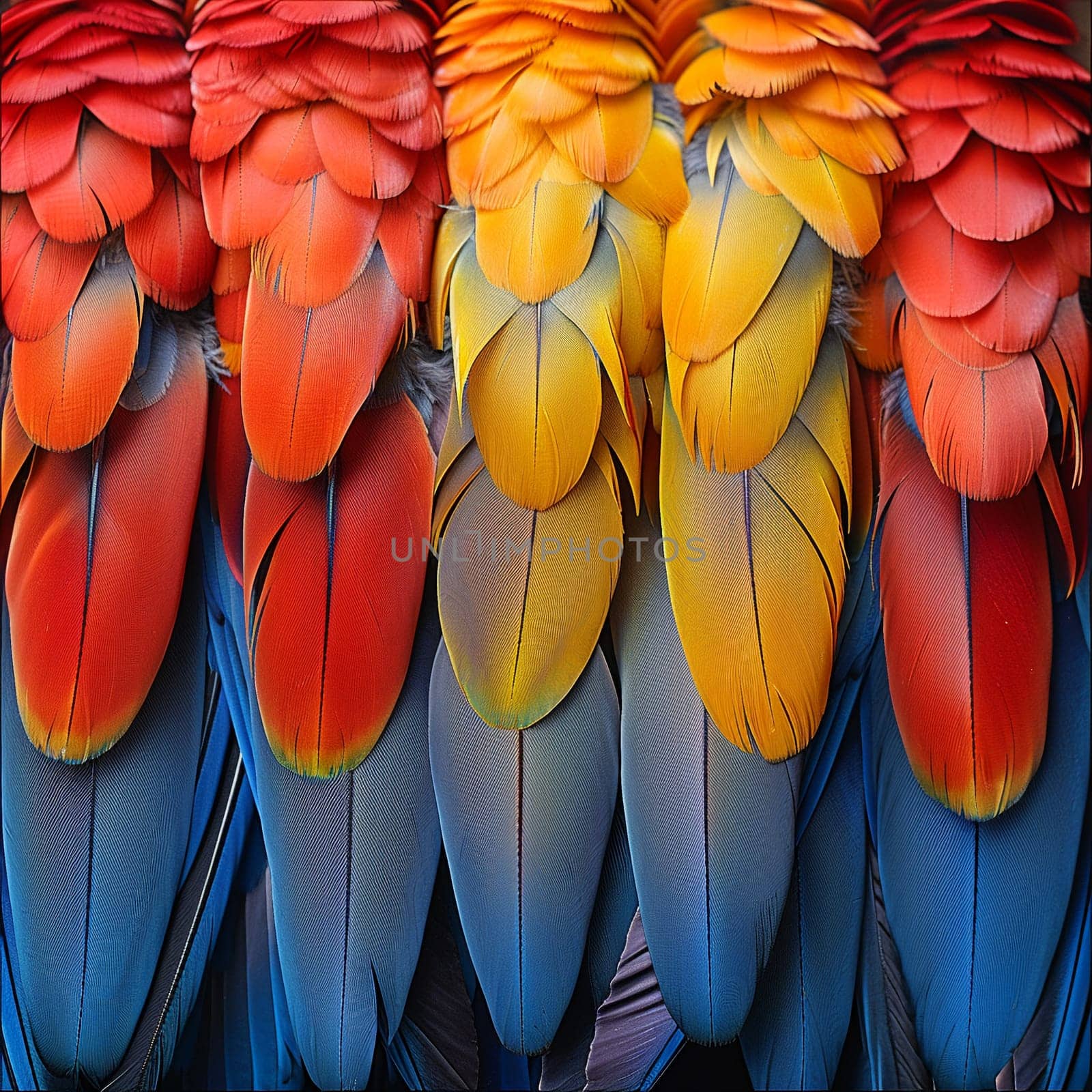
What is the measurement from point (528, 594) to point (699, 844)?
0.18 m

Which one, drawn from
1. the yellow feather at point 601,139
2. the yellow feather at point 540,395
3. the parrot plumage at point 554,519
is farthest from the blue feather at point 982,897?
the yellow feather at point 601,139

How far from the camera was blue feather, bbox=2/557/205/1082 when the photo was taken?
1.91 feet

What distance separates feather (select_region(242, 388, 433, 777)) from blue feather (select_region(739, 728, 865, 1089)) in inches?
11.1

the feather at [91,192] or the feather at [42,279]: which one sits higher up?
the feather at [91,192]

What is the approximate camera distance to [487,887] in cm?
57

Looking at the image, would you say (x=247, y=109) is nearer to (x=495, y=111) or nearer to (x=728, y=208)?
(x=495, y=111)

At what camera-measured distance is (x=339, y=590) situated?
0.57 meters

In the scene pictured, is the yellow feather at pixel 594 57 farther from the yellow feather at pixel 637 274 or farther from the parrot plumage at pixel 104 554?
the parrot plumage at pixel 104 554

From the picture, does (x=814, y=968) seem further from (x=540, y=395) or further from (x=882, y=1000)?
(x=540, y=395)

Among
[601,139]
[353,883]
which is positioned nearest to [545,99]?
[601,139]

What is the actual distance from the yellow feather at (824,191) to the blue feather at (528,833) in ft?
0.92

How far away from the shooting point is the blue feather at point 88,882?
1.91 ft

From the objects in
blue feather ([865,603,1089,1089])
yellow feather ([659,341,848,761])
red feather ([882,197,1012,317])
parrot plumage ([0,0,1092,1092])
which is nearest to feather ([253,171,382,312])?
parrot plumage ([0,0,1092,1092])

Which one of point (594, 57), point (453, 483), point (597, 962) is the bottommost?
point (597, 962)
